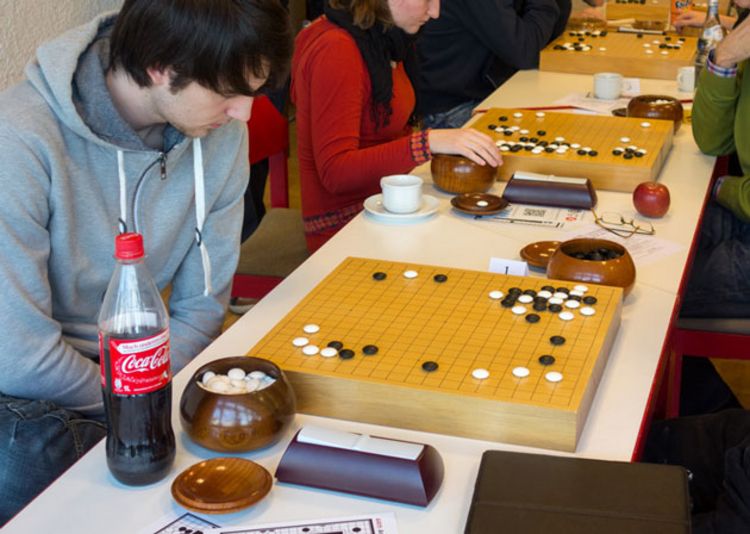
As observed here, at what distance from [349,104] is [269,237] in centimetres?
49

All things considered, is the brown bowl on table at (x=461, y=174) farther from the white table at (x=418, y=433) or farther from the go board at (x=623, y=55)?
the go board at (x=623, y=55)

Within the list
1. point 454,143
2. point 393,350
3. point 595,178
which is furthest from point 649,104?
point 393,350

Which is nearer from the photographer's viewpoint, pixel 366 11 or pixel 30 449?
pixel 30 449

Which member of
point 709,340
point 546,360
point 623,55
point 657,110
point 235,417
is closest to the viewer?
point 235,417

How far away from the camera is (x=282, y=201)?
10.4 ft

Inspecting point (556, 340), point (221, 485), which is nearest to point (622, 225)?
point (556, 340)

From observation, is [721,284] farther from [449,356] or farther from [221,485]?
[221,485]

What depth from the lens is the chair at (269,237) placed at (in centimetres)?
252

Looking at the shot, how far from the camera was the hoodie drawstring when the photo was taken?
1.61 metres

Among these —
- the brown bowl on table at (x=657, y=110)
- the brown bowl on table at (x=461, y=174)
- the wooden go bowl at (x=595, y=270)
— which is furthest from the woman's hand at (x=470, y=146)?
the brown bowl on table at (x=657, y=110)

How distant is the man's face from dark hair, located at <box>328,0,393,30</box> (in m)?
0.90

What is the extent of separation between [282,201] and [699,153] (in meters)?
1.27

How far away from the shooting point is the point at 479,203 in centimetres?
203

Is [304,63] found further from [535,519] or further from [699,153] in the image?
[535,519]
